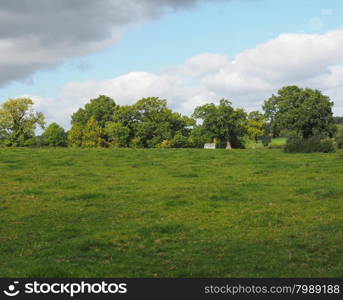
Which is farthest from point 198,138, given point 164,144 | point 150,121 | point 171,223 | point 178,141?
point 171,223

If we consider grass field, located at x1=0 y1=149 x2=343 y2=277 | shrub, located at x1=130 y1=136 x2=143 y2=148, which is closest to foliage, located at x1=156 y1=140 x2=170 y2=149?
shrub, located at x1=130 y1=136 x2=143 y2=148

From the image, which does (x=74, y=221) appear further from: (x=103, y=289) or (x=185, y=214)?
(x=103, y=289)

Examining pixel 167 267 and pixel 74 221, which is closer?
pixel 167 267

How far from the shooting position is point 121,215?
1549 cm

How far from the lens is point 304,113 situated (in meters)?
94.4

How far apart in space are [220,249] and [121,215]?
543 centimetres

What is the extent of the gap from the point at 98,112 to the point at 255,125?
1828 inches

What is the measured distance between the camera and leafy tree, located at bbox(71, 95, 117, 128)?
4173 inches

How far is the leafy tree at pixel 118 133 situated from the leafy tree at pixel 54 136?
1621 centimetres

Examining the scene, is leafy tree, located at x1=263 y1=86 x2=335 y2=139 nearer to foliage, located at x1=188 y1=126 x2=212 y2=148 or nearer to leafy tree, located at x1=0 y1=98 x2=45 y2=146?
foliage, located at x1=188 y1=126 x2=212 y2=148

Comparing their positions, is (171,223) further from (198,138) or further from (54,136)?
(54,136)

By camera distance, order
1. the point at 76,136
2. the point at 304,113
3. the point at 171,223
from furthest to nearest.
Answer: the point at 76,136
the point at 304,113
the point at 171,223

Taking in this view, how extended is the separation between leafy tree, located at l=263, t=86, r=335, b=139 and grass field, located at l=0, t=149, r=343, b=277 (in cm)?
6895

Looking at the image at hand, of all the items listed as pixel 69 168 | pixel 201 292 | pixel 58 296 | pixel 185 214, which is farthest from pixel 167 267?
pixel 69 168
